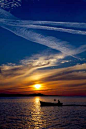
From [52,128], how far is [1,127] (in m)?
13.0

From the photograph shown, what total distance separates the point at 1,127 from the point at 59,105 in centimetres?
6614

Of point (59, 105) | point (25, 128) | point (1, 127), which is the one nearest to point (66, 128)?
point (25, 128)

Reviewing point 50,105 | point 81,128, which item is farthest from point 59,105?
point 81,128

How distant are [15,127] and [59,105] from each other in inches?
2551

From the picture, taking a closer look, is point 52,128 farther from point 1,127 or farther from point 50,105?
point 50,105

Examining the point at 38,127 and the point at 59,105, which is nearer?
the point at 38,127

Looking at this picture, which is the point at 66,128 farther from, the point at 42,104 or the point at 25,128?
the point at 42,104

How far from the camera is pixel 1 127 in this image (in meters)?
39.6

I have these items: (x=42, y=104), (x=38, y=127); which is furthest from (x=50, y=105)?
(x=38, y=127)

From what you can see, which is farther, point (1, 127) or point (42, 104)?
→ point (42, 104)

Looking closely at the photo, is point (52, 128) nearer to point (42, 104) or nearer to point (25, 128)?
point (25, 128)

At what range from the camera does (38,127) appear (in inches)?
1564

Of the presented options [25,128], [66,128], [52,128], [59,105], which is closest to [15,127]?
[25,128]

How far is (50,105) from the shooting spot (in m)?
105
